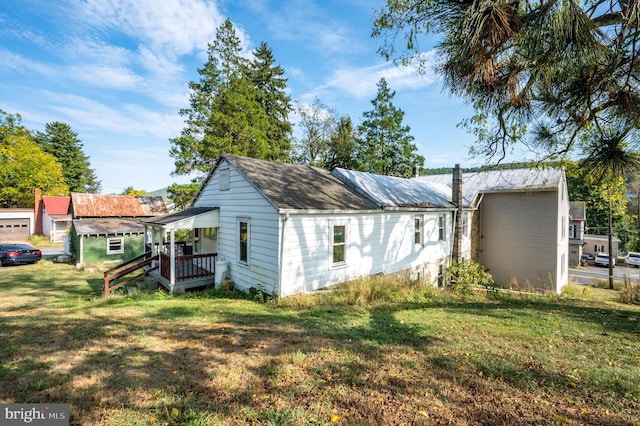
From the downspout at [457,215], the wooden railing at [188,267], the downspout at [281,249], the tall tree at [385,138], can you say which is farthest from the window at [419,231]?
the tall tree at [385,138]

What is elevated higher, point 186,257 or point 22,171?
point 22,171

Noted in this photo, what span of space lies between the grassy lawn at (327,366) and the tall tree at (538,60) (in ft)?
15.3

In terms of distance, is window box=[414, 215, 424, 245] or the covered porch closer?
the covered porch

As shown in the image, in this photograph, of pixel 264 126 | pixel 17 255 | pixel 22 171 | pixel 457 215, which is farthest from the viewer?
pixel 22 171

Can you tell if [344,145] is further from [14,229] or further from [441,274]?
[14,229]

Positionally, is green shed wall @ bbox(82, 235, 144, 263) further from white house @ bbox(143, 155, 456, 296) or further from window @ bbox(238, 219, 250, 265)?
Result: window @ bbox(238, 219, 250, 265)

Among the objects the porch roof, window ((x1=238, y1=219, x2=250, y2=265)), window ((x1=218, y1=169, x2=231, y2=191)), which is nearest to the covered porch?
the porch roof

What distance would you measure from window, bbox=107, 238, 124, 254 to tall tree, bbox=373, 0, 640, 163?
22.1 m

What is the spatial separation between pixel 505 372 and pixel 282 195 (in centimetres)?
733

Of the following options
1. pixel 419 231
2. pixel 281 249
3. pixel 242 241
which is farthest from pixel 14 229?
pixel 419 231

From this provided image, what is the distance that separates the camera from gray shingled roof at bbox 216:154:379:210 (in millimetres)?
9391

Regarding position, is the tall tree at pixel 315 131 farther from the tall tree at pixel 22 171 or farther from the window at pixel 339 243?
the tall tree at pixel 22 171

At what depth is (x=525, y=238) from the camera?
17578 mm

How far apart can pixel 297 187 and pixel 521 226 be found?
1532 cm
